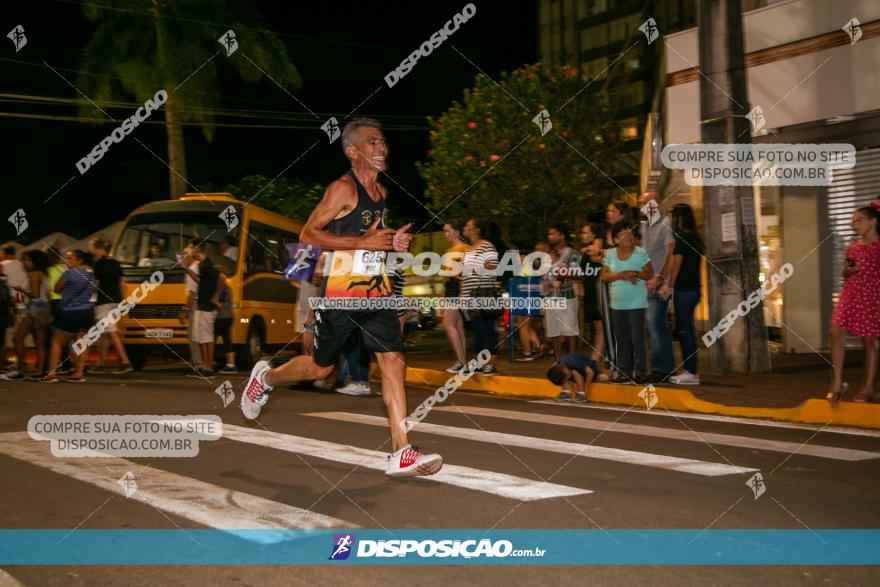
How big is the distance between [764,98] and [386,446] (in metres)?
10.4

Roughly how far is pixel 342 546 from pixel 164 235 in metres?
14.3

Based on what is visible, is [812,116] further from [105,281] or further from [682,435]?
[105,281]

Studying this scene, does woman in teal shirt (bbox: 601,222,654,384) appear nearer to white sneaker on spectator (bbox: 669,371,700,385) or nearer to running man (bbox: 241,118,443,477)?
white sneaker on spectator (bbox: 669,371,700,385)

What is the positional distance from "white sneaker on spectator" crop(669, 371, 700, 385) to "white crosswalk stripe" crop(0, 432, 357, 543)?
20.5ft

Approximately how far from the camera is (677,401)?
→ 9617 mm

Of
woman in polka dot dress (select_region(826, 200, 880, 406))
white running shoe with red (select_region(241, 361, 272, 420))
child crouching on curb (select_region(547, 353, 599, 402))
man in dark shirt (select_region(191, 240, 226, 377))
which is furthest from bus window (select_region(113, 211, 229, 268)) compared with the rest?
woman in polka dot dress (select_region(826, 200, 880, 406))

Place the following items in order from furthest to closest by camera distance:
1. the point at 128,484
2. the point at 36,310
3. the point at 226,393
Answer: the point at 36,310 → the point at 226,393 → the point at 128,484

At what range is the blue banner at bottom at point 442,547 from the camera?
13.1ft

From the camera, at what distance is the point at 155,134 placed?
39188 millimetres

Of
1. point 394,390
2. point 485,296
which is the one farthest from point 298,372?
point 485,296

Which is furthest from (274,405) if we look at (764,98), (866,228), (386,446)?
(764,98)

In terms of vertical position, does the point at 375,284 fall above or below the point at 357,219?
below

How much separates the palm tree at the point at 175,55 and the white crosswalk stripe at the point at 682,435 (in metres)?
22.7

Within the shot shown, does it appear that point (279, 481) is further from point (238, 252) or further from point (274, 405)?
point (238, 252)
